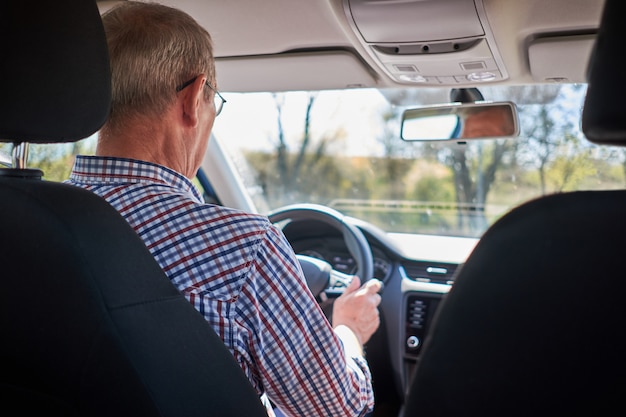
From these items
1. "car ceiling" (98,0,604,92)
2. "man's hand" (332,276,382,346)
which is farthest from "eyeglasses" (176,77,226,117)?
"man's hand" (332,276,382,346)

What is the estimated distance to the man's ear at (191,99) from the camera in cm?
196

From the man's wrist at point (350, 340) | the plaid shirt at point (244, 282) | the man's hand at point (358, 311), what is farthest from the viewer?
the man's hand at point (358, 311)

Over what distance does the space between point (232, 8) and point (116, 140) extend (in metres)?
0.96

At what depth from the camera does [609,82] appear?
3.21ft

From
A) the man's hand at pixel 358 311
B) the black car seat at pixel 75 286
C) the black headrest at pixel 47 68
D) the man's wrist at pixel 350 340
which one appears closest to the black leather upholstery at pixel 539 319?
the black car seat at pixel 75 286

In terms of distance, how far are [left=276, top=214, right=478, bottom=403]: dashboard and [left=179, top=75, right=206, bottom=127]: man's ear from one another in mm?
1575

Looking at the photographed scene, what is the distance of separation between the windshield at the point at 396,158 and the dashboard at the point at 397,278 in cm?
40

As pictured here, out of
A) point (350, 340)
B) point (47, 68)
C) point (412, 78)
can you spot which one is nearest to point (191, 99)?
point (47, 68)

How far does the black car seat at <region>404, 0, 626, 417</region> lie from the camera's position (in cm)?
99

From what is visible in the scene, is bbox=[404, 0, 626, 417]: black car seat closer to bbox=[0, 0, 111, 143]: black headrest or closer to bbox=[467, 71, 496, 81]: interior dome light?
bbox=[0, 0, 111, 143]: black headrest

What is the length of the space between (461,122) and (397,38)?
0.69 meters

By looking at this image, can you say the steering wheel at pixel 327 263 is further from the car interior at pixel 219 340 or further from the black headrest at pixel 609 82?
the black headrest at pixel 609 82

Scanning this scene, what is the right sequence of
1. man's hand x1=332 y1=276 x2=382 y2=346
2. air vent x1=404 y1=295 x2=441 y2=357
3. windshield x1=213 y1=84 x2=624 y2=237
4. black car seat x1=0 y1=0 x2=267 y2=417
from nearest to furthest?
black car seat x1=0 y1=0 x2=267 y2=417 → man's hand x1=332 y1=276 x2=382 y2=346 → air vent x1=404 y1=295 x2=441 y2=357 → windshield x1=213 y1=84 x2=624 y2=237

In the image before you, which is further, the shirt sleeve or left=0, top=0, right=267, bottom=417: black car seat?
the shirt sleeve
